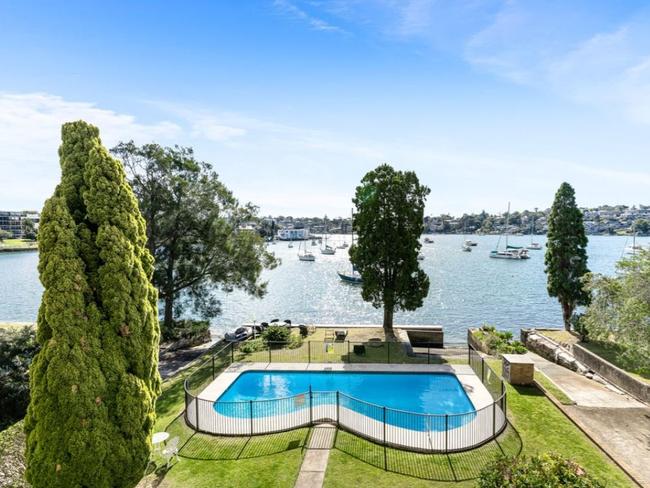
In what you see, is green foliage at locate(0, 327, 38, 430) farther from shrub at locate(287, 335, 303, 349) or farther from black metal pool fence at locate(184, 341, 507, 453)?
shrub at locate(287, 335, 303, 349)

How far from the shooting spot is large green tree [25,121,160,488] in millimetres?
7547

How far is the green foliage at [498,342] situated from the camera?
856 inches

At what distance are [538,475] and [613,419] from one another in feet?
30.2

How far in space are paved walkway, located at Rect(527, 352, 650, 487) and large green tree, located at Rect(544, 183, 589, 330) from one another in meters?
8.75

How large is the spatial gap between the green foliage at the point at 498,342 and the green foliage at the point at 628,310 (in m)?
4.35

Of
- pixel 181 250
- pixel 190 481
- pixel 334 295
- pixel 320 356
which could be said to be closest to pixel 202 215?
pixel 181 250

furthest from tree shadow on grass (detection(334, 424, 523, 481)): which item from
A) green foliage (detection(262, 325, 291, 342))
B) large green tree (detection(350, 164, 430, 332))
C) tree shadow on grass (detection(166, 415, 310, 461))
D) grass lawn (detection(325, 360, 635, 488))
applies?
large green tree (detection(350, 164, 430, 332))

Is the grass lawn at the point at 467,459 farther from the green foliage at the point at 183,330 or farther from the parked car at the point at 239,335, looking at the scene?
the green foliage at the point at 183,330

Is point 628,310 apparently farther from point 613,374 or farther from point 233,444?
point 233,444

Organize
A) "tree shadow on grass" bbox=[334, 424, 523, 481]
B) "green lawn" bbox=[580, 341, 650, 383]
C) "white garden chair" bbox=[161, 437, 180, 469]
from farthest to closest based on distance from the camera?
"green lawn" bbox=[580, 341, 650, 383] → "white garden chair" bbox=[161, 437, 180, 469] → "tree shadow on grass" bbox=[334, 424, 523, 481]

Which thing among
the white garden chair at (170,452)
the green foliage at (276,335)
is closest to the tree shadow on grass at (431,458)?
the white garden chair at (170,452)

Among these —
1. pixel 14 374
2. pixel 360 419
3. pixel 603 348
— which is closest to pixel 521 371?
pixel 360 419

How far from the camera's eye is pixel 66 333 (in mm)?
7551

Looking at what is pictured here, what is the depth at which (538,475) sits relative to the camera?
7164 mm
